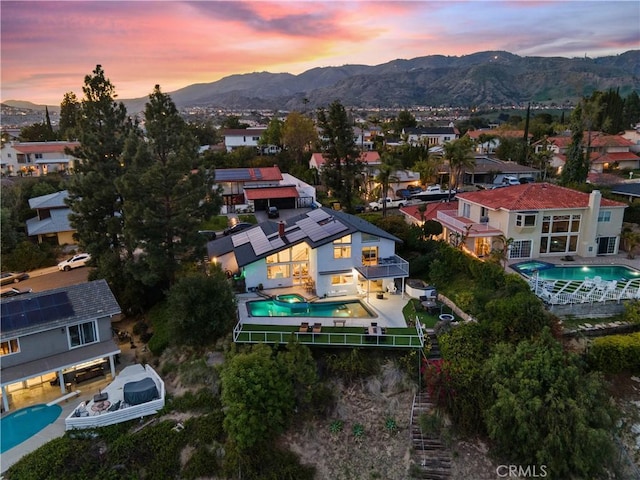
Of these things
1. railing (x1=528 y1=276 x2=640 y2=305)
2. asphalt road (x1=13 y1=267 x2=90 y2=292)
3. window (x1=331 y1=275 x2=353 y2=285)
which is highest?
railing (x1=528 y1=276 x2=640 y2=305)

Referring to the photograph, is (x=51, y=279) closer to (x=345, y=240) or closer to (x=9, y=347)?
(x=9, y=347)

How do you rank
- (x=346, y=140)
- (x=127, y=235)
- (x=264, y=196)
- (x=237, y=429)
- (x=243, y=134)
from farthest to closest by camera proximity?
(x=243, y=134), (x=264, y=196), (x=346, y=140), (x=127, y=235), (x=237, y=429)

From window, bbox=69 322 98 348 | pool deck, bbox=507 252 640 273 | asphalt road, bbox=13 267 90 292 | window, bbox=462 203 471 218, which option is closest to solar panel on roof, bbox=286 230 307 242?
window, bbox=69 322 98 348

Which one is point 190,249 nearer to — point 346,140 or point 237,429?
point 237,429

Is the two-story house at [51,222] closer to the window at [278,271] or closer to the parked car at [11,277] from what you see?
the parked car at [11,277]

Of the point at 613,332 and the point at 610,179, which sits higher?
the point at 610,179

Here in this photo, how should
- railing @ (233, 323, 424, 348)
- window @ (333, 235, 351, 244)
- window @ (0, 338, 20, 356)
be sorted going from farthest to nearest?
window @ (333, 235, 351, 244) → railing @ (233, 323, 424, 348) → window @ (0, 338, 20, 356)

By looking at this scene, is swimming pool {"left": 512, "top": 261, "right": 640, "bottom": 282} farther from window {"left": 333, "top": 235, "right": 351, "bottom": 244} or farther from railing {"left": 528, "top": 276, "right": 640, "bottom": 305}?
window {"left": 333, "top": 235, "right": 351, "bottom": 244}

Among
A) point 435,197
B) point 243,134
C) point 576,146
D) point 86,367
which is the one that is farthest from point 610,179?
point 243,134
